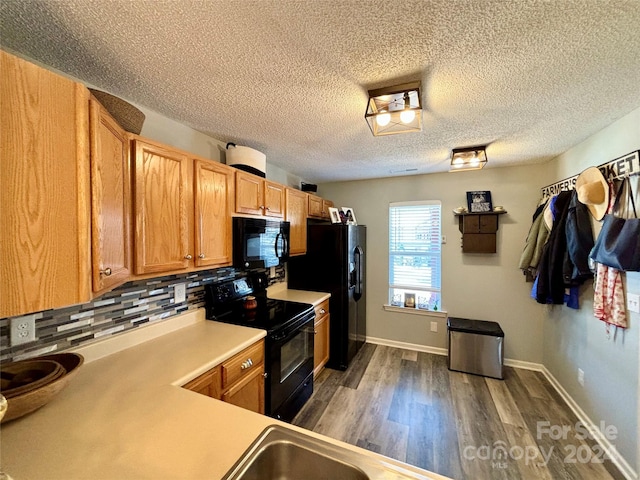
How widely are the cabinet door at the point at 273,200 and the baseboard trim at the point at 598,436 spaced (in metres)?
3.08

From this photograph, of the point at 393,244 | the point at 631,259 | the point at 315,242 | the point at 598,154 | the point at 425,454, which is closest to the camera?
the point at 631,259

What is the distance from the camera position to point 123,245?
3.84ft

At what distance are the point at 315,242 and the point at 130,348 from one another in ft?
6.40

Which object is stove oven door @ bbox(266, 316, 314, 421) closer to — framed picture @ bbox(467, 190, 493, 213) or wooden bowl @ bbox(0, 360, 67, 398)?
wooden bowl @ bbox(0, 360, 67, 398)

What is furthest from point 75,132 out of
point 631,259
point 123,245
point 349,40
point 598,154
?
point 598,154

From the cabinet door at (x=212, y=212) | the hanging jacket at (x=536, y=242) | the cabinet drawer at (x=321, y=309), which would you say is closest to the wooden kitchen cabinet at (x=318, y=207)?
the cabinet drawer at (x=321, y=309)

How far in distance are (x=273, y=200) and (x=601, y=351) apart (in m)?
2.95

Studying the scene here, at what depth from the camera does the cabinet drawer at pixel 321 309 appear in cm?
257

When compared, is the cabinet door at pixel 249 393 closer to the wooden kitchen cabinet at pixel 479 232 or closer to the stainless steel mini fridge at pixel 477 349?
the stainless steel mini fridge at pixel 477 349

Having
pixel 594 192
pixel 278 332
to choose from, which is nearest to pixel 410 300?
pixel 594 192

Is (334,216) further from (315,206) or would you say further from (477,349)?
(477,349)

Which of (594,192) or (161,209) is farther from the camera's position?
(594,192)

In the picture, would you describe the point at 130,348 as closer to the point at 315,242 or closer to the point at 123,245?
the point at 123,245

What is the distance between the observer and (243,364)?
1522 millimetres
